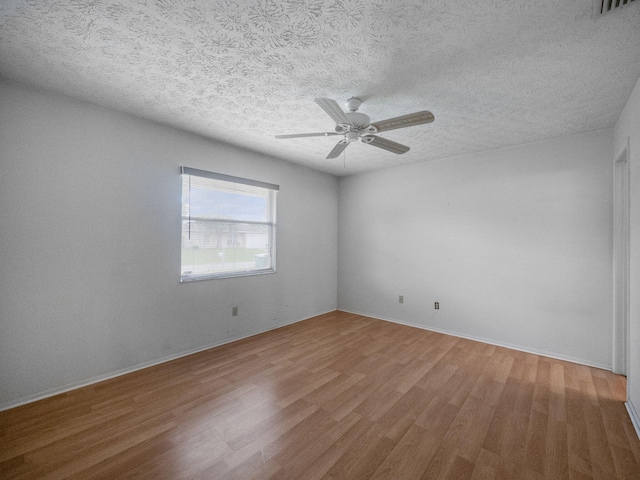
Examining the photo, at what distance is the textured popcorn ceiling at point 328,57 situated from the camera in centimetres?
144

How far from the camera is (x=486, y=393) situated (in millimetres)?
2389

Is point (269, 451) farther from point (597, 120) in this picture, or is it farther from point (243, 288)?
point (597, 120)

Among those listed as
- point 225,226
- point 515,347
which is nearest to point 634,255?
point 515,347

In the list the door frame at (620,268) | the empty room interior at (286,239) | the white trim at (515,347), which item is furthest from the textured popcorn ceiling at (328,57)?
the white trim at (515,347)

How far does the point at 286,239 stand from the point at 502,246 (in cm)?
303

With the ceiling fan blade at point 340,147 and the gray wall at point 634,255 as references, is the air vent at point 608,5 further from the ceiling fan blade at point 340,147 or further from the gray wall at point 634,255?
the ceiling fan blade at point 340,147

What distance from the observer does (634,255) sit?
209 centimetres

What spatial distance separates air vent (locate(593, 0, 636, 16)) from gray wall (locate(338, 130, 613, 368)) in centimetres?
222

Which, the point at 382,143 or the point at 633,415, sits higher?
the point at 382,143

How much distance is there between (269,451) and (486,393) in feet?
6.36

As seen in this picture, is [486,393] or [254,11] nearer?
[254,11]

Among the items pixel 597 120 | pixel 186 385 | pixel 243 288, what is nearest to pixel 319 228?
pixel 243 288

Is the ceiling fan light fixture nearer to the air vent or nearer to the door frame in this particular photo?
the air vent

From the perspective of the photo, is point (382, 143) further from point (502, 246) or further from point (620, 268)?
point (620, 268)
